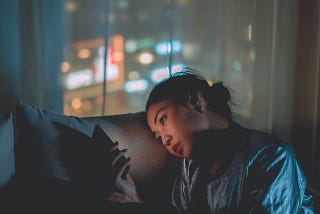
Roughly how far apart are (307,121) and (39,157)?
5.54ft

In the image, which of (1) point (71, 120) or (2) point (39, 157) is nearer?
(2) point (39, 157)

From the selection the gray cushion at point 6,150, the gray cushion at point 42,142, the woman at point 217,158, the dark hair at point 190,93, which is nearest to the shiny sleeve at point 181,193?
the woman at point 217,158

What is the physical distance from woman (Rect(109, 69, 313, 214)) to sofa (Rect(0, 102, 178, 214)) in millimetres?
107

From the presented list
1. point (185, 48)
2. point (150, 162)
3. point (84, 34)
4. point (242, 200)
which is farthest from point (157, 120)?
point (185, 48)

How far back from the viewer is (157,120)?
1.67 metres

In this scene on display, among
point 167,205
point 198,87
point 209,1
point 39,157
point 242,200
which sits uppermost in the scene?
point 209,1

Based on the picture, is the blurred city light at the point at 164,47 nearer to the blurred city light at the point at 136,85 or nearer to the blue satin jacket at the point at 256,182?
the blurred city light at the point at 136,85

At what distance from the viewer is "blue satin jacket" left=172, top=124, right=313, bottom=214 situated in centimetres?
150

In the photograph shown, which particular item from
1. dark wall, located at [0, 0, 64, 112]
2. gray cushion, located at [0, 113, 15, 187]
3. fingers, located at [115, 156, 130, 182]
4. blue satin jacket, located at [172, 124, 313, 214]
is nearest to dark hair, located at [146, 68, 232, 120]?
blue satin jacket, located at [172, 124, 313, 214]

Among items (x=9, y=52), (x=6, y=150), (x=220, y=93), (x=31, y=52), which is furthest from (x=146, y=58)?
(x=6, y=150)

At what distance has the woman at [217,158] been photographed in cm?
152

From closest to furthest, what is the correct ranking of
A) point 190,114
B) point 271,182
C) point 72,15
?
point 271,182
point 190,114
point 72,15

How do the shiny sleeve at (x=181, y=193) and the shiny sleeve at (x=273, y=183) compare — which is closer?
the shiny sleeve at (x=273, y=183)

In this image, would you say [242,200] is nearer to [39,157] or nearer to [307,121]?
[39,157]
